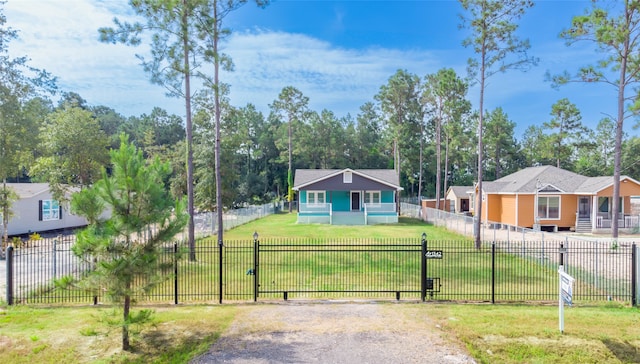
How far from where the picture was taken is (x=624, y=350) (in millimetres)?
6164

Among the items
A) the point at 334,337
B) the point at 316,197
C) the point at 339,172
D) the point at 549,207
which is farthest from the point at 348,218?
the point at 334,337

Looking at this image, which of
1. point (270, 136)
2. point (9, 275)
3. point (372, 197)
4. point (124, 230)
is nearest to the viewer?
point (124, 230)

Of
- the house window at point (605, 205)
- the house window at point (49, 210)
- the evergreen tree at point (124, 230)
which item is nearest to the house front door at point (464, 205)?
the house window at point (605, 205)

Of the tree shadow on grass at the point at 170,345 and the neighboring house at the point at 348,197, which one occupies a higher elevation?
the neighboring house at the point at 348,197

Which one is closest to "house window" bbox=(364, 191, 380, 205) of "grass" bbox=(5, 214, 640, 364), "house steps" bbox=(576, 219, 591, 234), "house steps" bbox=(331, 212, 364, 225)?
"house steps" bbox=(331, 212, 364, 225)

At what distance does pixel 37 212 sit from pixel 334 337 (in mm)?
26433

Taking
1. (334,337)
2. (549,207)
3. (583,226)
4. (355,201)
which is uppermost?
(549,207)

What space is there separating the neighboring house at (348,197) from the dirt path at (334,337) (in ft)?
74.0

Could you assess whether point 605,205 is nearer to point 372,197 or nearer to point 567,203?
point 567,203

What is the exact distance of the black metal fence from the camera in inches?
356

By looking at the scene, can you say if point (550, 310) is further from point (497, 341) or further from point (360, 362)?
point (360, 362)

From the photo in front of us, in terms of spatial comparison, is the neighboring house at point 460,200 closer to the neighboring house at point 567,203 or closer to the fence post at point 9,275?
the neighboring house at point 567,203

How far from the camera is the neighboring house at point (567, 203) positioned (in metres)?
24.5

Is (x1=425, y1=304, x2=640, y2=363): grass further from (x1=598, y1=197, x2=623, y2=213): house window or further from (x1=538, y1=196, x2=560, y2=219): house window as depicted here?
(x1=598, y1=197, x2=623, y2=213): house window
